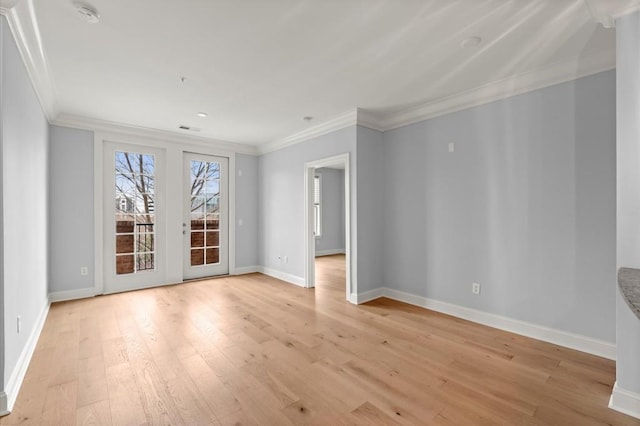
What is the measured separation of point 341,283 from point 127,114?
416 cm

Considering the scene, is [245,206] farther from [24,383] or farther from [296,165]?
[24,383]

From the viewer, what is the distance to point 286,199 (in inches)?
211

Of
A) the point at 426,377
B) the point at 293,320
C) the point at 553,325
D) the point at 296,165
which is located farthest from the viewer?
the point at 296,165

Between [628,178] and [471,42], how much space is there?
1.43 m

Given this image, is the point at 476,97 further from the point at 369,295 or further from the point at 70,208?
the point at 70,208

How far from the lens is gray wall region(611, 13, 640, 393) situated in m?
1.81

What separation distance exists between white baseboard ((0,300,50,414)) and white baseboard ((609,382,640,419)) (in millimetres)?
3823

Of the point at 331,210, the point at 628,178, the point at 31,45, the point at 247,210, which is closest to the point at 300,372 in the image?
the point at 628,178

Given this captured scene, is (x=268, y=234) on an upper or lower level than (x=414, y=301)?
upper

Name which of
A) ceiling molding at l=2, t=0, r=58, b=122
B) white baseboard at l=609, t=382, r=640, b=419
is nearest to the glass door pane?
ceiling molding at l=2, t=0, r=58, b=122

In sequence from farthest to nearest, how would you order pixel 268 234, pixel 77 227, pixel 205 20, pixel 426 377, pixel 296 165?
1. pixel 268 234
2. pixel 296 165
3. pixel 77 227
4. pixel 426 377
5. pixel 205 20

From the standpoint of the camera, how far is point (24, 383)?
7.10 ft

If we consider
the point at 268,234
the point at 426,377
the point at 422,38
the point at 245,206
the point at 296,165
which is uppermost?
the point at 422,38

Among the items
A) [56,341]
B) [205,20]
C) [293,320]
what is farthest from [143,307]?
[205,20]
